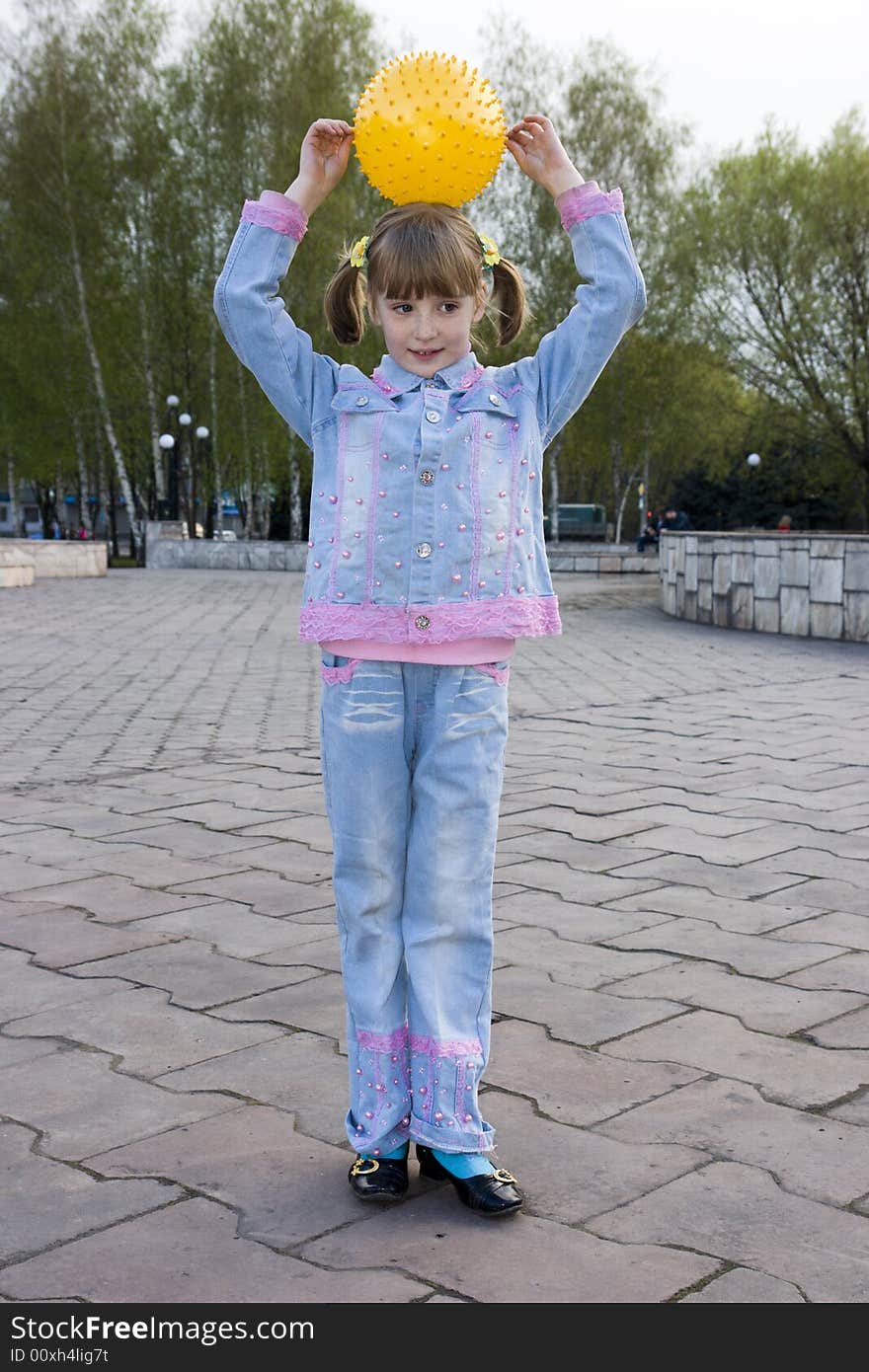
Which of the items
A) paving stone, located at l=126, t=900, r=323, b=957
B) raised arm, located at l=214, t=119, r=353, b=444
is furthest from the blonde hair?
paving stone, located at l=126, t=900, r=323, b=957

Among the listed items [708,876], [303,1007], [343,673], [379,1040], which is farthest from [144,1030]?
[708,876]

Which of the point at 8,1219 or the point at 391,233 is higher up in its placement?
the point at 391,233

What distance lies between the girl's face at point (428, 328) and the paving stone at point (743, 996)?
168 centimetres

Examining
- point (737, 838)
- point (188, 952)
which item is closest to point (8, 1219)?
point (188, 952)

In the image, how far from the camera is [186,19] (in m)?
36.9

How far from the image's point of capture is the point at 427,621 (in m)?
2.57

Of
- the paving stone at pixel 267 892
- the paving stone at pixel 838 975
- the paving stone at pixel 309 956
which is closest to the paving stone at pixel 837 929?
the paving stone at pixel 838 975

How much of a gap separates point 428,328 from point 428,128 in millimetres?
333

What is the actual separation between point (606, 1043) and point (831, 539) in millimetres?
10639

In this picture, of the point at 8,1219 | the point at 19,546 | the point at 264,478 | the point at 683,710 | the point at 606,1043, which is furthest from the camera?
the point at 264,478

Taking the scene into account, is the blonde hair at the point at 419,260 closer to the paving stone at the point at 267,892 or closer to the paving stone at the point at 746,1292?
the paving stone at the point at 746,1292

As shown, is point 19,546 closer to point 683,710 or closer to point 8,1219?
point 683,710

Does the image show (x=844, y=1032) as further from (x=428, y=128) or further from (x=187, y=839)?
(x=187, y=839)

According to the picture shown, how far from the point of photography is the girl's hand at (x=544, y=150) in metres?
2.73
